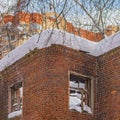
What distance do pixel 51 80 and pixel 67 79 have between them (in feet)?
1.86

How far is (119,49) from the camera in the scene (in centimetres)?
1512

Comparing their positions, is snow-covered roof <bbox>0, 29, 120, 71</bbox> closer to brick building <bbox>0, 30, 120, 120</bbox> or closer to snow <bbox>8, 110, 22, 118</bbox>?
brick building <bbox>0, 30, 120, 120</bbox>

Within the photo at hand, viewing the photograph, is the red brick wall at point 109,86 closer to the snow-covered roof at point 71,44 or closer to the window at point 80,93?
the snow-covered roof at point 71,44

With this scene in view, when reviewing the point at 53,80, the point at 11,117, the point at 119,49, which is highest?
the point at 119,49

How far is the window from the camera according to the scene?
15784mm

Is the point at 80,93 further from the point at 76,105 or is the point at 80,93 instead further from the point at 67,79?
the point at 67,79

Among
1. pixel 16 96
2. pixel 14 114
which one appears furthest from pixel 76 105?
pixel 16 96

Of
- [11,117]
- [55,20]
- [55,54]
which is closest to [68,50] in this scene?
[55,54]

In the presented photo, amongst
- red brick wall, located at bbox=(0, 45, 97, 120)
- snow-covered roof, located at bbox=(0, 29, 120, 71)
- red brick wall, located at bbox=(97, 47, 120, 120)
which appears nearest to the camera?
red brick wall, located at bbox=(0, 45, 97, 120)

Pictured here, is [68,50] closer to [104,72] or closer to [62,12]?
[104,72]

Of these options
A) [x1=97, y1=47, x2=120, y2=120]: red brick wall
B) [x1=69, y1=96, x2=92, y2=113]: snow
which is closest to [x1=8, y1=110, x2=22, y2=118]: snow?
[x1=69, y1=96, x2=92, y2=113]: snow

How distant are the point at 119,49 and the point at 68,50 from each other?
5.83ft

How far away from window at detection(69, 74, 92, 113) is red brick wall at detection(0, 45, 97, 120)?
0.22 m

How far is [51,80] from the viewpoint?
49.5ft
